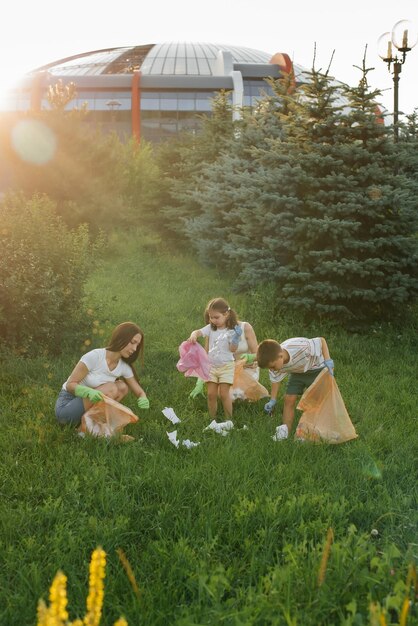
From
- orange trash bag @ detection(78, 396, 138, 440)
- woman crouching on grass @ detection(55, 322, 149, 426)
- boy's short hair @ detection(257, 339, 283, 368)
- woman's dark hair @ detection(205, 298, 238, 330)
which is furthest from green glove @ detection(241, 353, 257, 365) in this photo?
orange trash bag @ detection(78, 396, 138, 440)

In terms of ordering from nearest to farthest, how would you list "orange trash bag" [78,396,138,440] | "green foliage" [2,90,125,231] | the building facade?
"orange trash bag" [78,396,138,440] → "green foliage" [2,90,125,231] → the building facade

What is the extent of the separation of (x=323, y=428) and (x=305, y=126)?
6038mm

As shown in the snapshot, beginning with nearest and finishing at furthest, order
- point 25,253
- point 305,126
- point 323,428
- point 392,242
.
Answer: point 323,428
point 25,253
point 392,242
point 305,126

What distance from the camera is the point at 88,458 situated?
4.53 meters

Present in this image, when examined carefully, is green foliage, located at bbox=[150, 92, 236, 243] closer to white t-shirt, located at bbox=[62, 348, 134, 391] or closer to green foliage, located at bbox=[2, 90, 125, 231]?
green foliage, located at bbox=[2, 90, 125, 231]

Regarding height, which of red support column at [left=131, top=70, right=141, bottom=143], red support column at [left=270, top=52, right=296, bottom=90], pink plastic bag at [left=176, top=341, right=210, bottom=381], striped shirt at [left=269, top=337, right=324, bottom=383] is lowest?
pink plastic bag at [left=176, top=341, right=210, bottom=381]

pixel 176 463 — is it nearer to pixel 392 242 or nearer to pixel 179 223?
pixel 392 242

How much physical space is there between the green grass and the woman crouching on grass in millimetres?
200

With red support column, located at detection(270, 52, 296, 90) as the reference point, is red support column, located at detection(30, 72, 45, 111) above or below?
below

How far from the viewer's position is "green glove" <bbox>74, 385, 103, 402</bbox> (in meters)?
5.01

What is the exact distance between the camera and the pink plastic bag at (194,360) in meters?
6.05

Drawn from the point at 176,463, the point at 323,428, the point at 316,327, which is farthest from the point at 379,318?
the point at 176,463

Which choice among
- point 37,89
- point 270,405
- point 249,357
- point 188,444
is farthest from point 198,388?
point 37,89

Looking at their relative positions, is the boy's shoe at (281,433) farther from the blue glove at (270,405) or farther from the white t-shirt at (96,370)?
the white t-shirt at (96,370)
